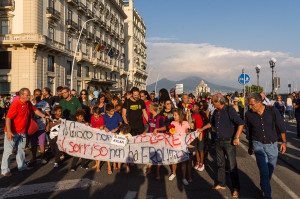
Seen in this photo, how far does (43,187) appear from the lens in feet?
16.0

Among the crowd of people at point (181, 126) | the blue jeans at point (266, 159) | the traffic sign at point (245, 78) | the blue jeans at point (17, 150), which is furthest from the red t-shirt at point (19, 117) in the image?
the traffic sign at point (245, 78)

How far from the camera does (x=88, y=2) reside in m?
40.3

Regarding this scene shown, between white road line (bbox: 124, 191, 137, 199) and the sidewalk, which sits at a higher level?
the sidewalk

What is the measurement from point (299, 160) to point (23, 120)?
24.7ft

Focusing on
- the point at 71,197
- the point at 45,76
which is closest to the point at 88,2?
the point at 45,76

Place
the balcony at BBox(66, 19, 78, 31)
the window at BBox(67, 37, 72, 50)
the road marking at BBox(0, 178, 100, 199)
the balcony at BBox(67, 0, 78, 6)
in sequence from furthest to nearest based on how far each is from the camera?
the window at BBox(67, 37, 72, 50), the balcony at BBox(67, 0, 78, 6), the balcony at BBox(66, 19, 78, 31), the road marking at BBox(0, 178, 100, 199)

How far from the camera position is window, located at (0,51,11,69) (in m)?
26.8

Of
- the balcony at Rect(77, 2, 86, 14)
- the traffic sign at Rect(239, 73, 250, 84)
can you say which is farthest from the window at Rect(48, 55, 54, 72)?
the traffic sign at Rect(239, 73, 250, 84)

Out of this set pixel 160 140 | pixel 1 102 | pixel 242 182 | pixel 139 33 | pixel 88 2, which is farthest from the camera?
pixel 139 33

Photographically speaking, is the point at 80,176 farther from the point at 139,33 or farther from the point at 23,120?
the point at 139,33

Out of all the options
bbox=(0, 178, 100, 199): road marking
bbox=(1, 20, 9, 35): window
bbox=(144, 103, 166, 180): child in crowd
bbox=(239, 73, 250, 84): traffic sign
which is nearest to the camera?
bbox=(0, 178, 100, 199): road marking

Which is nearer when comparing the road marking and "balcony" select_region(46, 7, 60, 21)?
the road marking

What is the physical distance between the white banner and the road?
43 centimetres

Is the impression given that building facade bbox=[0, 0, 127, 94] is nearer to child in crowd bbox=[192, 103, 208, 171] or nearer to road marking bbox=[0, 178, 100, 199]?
child in crowd bbox=[192, 103, 208, 171]
